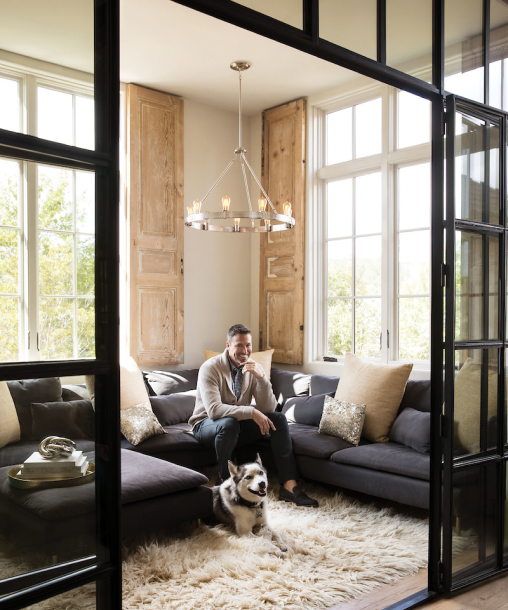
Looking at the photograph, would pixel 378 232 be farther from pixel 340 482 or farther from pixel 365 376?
pixel 340 482

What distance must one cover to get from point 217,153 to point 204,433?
9.60 ft

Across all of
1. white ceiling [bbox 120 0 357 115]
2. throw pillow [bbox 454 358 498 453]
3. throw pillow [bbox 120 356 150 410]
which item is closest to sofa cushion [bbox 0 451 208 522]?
throw pillow [bbox 120 356 150 410]

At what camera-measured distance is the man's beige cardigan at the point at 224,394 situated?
158 inches

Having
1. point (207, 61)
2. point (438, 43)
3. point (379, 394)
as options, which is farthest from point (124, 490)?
point (207, 61)

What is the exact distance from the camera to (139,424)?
403 centimetres

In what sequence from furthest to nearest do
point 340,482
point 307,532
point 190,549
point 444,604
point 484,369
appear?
1. point 340,482
2. point 307,532
3. point 190,549
4. point 484,369
5. point 444,604

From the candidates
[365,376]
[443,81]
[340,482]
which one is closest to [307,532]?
[340,482]

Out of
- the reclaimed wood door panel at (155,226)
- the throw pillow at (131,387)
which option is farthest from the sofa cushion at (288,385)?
the throw pillow at (131,387)

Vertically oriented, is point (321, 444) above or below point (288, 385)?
below

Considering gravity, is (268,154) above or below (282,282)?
above

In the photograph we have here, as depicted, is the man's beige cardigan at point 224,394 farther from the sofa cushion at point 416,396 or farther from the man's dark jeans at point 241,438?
the sofa cushion at point 416,396

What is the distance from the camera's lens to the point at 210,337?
568 centimetres

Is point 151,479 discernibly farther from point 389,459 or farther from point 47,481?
point 47,481

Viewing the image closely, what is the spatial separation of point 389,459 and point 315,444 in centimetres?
58
